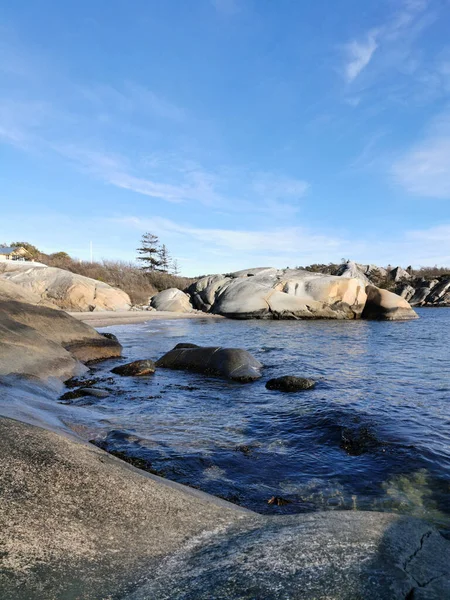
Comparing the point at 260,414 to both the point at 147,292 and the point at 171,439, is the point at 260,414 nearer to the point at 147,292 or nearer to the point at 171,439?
the point at 171,439

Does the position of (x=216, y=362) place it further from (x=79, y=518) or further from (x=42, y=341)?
(x=79, y=518)

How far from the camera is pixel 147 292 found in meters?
40.9

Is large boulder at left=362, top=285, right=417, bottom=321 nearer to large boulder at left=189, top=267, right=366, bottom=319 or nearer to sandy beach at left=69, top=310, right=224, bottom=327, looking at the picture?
large boulder at left=189, top=267, right=366, bottom=319

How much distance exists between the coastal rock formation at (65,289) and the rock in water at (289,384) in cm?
2177

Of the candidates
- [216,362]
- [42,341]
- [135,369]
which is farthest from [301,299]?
[42,341]

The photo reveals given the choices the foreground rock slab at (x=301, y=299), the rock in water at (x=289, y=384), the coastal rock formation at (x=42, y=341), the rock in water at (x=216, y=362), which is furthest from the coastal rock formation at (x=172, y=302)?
the rock in water at (x=289, y=384)

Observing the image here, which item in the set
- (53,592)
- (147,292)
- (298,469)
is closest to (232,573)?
(53,592)

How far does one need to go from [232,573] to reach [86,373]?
8.90m

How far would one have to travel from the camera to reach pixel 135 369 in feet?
33.8

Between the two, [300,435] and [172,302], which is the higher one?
[300,435]

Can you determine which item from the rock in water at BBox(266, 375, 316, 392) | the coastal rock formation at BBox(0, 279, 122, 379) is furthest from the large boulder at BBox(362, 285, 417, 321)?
the rock in water at BBox(266, 375, 316, 392)

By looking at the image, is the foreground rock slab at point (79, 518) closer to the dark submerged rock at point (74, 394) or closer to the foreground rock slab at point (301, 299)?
the dark submerged rock at point (74, 394)

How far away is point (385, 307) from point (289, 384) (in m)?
25.6

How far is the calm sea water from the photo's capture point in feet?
13.8
